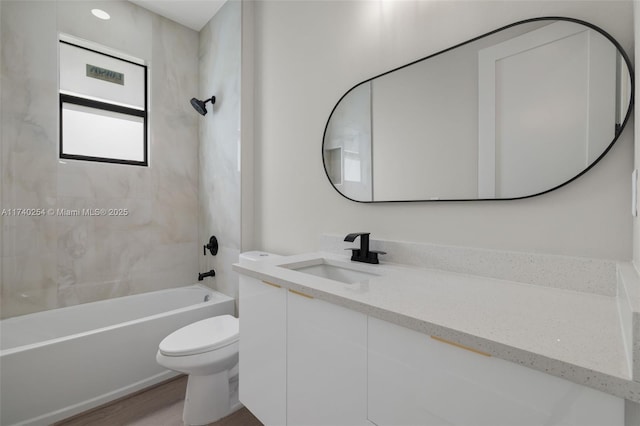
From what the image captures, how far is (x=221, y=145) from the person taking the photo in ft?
8.43

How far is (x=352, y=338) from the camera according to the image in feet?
2.83

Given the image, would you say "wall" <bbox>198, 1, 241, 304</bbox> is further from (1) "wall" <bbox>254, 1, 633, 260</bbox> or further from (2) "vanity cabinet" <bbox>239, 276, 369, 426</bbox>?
(2) "vanity cabinet" <bbox>239, 276, 369, 426</bbox>

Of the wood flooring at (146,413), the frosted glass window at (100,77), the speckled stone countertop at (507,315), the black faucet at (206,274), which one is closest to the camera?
the speckled stone countertop at (507,315)

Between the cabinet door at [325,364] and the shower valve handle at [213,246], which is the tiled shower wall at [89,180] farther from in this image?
the cabinet door at [325,364]

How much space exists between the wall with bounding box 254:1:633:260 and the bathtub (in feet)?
3.16

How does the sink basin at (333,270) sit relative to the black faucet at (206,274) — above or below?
above

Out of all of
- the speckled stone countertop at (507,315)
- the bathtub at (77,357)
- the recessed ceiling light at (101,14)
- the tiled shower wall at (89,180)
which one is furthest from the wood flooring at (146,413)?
the recessed ceiling light at (101,14)

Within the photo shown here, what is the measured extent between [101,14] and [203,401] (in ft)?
9.78

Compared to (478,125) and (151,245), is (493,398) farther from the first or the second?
(151,245)

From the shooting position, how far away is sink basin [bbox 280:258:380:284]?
1.38 meters

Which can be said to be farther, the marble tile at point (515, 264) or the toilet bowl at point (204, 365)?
the toilet bowl at point (204, 365)

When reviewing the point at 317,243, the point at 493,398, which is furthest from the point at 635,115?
the point at 317,243

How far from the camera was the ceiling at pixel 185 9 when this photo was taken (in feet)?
8.18

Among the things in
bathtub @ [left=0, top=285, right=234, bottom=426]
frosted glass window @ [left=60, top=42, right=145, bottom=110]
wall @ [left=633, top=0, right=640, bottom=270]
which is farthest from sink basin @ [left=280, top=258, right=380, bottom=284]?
frosted glass window @ [left=60, top=42, right=145, bottom=110]
